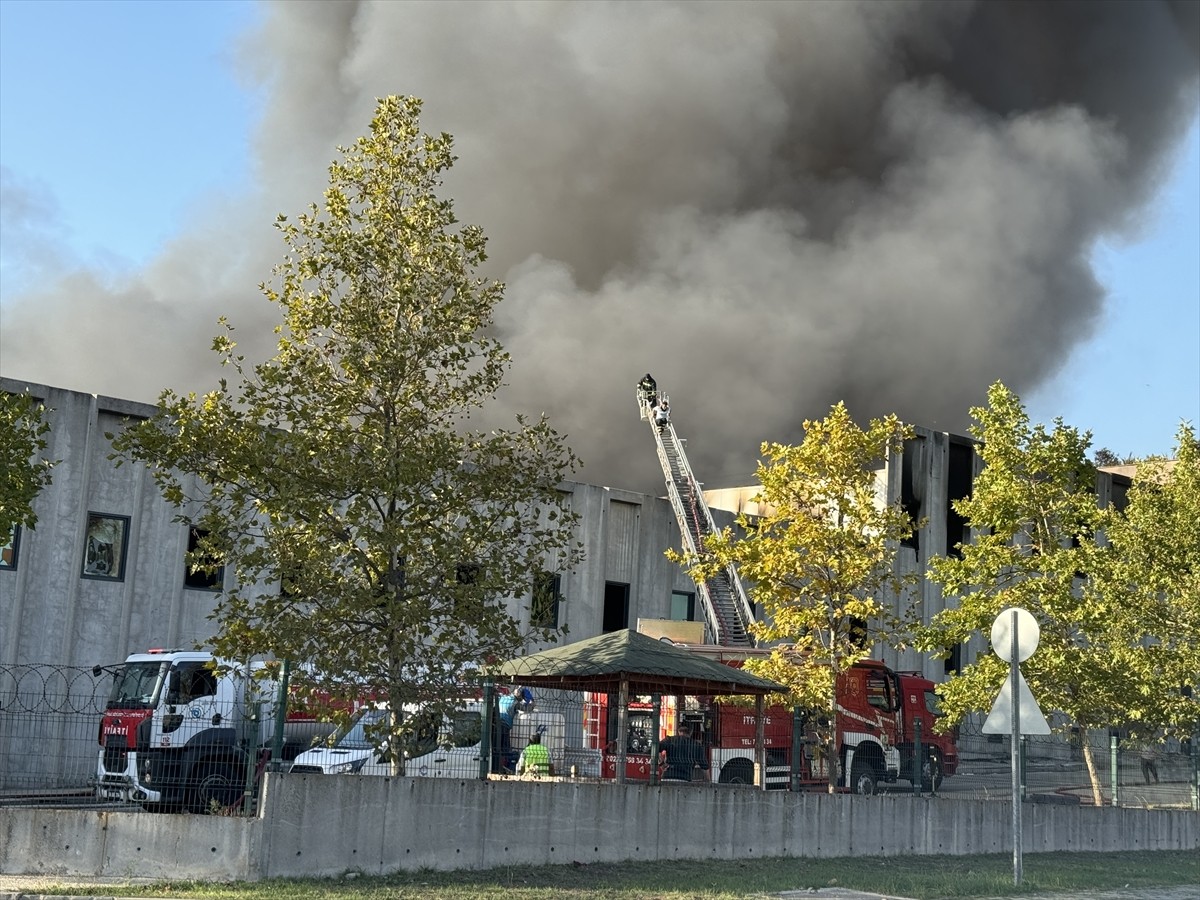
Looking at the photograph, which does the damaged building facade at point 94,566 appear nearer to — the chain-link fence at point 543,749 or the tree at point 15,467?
the chain-link fence at point 543,749

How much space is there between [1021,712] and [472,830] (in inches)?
260

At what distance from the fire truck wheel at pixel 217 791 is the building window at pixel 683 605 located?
2656 cm

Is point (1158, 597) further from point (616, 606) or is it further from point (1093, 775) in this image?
point (616, 606)

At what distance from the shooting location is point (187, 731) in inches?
770

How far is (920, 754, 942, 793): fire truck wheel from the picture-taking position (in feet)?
72.3

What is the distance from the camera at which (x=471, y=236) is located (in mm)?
17781

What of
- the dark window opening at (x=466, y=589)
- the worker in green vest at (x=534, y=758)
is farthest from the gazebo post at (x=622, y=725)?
the dark window opening at (x=466, y=589)

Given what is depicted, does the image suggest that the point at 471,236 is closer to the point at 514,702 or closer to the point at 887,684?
the point at 514,702

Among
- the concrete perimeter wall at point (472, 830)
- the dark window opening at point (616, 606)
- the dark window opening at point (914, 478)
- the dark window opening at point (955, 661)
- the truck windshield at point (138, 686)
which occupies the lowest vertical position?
the concrete perimeter wall at point (472, 830)

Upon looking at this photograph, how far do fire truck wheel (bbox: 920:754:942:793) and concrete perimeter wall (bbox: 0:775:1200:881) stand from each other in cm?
70

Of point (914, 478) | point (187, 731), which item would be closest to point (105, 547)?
point (187, 731)

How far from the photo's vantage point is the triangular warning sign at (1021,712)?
631 inches

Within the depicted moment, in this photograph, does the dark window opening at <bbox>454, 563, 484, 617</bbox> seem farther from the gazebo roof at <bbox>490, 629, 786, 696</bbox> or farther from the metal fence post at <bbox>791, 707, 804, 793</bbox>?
the metal fence post at <bbox>791, 707, 804, 793</bbox>

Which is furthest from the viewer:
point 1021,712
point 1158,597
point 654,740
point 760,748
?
point 1158,597
